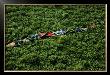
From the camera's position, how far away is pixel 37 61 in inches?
127

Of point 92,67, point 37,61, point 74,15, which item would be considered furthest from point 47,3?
point 92,67

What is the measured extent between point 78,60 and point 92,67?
181 millimetres

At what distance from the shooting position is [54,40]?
324cm

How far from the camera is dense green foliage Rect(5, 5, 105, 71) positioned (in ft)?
10.6

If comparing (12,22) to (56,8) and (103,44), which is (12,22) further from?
(103,44)

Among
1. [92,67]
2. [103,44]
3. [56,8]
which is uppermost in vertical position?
[56,8]

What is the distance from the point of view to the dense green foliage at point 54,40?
127 inches

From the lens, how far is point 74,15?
3256mm

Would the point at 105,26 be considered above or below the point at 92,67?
above

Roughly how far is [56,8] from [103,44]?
0.68 metres

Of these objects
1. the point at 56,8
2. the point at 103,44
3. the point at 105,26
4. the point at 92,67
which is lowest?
the point at 92,67

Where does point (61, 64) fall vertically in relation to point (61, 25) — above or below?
below

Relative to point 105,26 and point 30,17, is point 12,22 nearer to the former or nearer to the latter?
point 30,17

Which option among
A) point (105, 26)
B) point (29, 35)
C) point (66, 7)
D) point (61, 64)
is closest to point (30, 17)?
point (29, 35)
